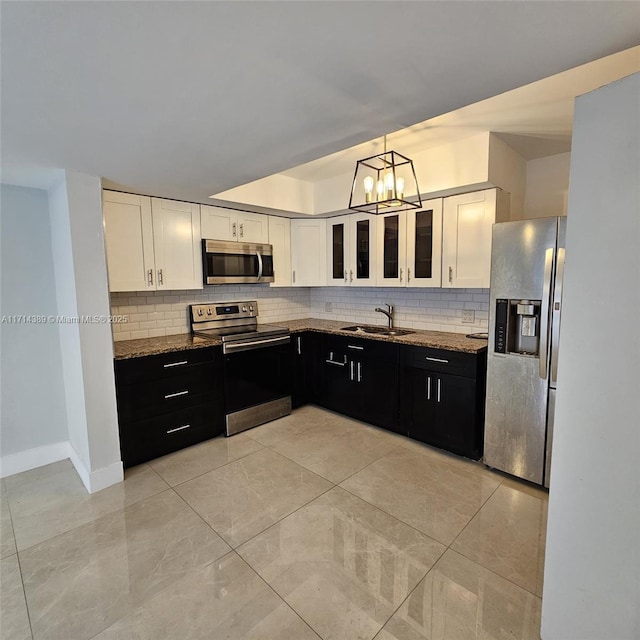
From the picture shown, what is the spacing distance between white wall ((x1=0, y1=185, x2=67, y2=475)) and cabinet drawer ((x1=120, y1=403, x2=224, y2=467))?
2.53 feet

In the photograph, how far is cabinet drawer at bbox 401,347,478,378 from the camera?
9.20ft

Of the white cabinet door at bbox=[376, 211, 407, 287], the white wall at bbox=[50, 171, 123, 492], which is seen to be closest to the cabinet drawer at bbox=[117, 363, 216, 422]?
the white wall at bbox=[50, 171, 123, 492]

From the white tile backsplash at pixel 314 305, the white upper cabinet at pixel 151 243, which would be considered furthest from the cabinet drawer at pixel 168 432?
the white upper cabinet at pixel 151 243

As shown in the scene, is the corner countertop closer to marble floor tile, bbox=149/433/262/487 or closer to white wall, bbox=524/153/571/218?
marble floor tile, bbox=149/433/262/487

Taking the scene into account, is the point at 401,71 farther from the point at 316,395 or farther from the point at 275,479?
the point at 316,395

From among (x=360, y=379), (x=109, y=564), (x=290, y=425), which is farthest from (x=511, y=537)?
(x=109, y=564)

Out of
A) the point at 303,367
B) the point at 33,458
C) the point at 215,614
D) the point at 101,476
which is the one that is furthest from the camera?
the point at 303,367

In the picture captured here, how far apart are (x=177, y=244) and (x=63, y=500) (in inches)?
84.4

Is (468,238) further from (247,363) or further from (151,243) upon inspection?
(151,243)

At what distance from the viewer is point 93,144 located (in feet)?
6.15

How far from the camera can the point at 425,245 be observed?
3289mm

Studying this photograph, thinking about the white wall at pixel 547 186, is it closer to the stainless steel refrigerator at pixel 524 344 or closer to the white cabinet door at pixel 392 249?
the stainless steel refrigerator at pixel 524 344

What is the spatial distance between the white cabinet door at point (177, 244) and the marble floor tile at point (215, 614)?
230 centimetres

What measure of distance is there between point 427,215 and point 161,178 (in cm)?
222
